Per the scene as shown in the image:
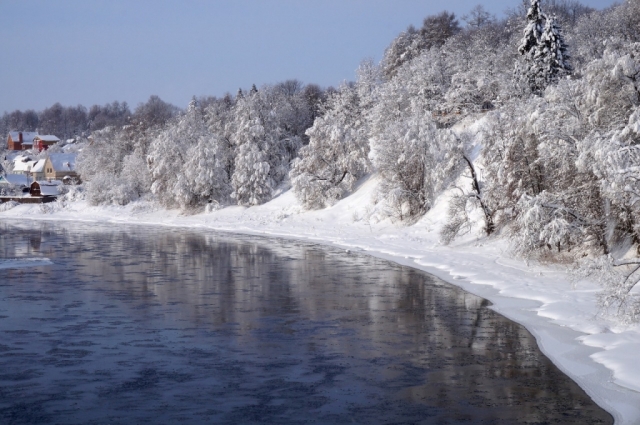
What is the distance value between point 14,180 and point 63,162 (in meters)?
18.9

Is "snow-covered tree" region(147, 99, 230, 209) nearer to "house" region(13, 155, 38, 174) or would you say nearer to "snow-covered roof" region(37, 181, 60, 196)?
"snow-covered roof" region(37, 181, 60, 196)

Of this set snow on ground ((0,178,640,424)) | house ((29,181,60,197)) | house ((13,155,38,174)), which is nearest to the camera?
snow on ground ((0,178,640,424))

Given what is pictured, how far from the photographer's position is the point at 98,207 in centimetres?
7500

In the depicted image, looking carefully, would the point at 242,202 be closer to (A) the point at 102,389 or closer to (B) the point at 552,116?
(B) the point at 552,116

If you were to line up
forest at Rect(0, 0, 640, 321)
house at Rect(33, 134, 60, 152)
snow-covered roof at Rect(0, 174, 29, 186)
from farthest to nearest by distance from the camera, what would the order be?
house at Rect(33, 134, 60, 152), snow-covered roof at Rect(0, 174, 29, 186), forest at Rect(0, 0, 640, 321)

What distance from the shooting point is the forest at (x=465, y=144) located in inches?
997

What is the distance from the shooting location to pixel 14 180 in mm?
105938

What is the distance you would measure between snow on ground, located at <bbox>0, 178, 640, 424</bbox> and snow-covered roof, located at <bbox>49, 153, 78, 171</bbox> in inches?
2352

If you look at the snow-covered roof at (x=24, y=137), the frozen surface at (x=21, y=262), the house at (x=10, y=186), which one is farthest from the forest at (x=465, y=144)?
the snow-covered roof at (x=24, y=137)

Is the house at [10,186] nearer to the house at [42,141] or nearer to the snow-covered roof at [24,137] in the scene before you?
the house at [42,141]

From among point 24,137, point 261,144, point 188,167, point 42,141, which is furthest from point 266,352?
point 24,137

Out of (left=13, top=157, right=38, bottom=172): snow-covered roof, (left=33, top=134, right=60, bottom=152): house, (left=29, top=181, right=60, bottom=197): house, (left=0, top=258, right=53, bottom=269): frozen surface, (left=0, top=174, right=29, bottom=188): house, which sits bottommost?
(left=0, top=258, right=53, bottom=269): frozen surface

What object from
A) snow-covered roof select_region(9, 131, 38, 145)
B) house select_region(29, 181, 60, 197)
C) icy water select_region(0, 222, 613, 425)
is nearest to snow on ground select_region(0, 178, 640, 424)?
icy water select_region(0, 222, 613, 425)

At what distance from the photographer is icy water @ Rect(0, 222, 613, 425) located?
1207 centimetres
